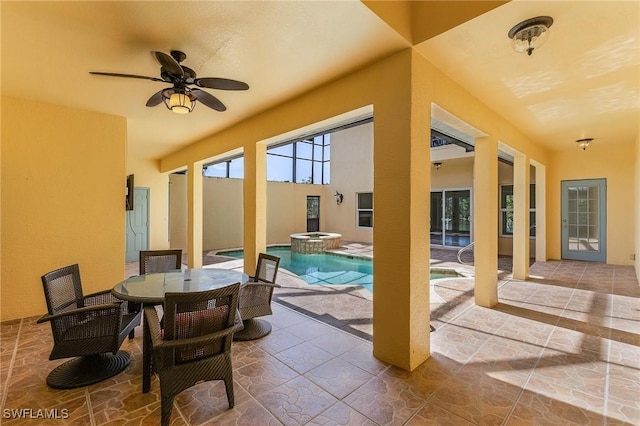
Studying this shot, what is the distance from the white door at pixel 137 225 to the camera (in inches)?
300

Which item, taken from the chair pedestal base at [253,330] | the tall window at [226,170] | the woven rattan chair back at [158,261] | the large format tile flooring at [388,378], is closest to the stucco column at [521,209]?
the large format tile flooring at [388,378]

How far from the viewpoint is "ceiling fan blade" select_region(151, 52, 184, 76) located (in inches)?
82.0

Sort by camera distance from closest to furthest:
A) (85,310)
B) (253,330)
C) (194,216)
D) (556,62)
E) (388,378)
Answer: (85,310) → (388,378) → (556,62) → (253,330) → (194,216)

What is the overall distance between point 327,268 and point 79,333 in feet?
19.6

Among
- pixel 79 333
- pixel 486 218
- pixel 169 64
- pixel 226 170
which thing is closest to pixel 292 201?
pixel 226 170

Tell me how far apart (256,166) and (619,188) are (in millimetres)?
8236

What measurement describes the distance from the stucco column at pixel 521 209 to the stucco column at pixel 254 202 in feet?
14.9

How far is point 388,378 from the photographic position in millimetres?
2324

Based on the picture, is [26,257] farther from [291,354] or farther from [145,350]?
[291,354]

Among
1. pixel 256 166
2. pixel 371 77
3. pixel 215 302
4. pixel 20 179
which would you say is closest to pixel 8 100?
pixel 20 179

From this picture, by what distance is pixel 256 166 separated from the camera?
427 cm

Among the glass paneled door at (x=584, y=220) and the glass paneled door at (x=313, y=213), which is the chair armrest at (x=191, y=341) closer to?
the glass paneled door at (x=584, y=220)

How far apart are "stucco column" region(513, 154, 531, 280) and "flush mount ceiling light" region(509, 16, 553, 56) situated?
12.0 feet

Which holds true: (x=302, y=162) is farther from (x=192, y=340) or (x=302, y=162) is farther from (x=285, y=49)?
(x=192, y=340)
